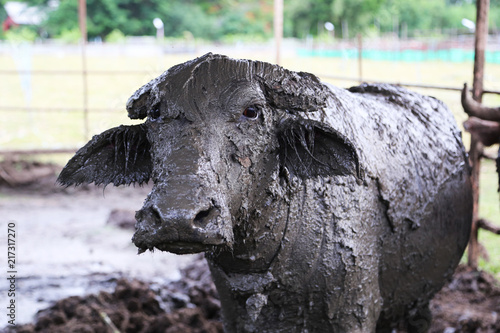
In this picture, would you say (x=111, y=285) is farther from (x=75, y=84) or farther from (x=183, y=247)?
(x=75, y=84)

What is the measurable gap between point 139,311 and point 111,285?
2.64 ft

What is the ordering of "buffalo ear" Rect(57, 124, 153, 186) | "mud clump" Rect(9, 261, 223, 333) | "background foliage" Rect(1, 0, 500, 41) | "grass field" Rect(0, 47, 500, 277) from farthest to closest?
"background foliage" Rect(1, 0, 500, 41) < "grass field" Rect(0, 47, 500, 277) < "mud clump" Rect(9, 261, 223, 333) < "buffalo ear" Rect(57, 124, 153, 186)

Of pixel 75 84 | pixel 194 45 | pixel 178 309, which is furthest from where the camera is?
pixel 194 45

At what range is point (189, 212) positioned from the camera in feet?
6.38

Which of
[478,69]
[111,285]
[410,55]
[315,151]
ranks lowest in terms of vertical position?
[111,285]

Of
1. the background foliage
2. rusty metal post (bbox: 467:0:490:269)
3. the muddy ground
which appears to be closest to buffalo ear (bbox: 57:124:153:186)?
the muddy ground

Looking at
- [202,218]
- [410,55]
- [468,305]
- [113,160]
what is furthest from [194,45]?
[202,218]

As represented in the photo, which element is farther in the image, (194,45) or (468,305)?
(194,45)

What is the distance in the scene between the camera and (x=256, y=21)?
4188 centimetres

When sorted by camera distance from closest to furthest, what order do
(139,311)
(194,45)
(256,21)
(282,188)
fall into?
(282,188)
(139,311)
(194,45)
(256,21)

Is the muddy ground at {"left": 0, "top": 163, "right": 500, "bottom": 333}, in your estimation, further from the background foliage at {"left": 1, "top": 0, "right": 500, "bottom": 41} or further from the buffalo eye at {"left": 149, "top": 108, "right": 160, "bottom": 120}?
the background foliage at {"left": 1, "top": 0, "right": 500, "bottom": 41}

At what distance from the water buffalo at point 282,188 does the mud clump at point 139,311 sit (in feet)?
4.83

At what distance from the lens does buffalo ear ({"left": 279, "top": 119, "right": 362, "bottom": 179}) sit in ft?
7.96

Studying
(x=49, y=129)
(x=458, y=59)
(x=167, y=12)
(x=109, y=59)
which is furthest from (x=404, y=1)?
(x=49, y=129)
